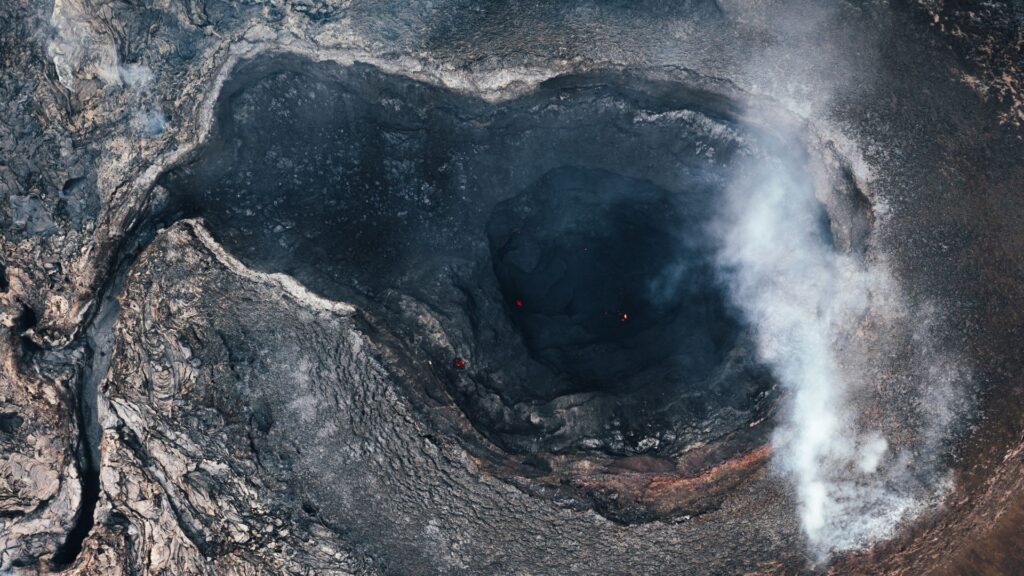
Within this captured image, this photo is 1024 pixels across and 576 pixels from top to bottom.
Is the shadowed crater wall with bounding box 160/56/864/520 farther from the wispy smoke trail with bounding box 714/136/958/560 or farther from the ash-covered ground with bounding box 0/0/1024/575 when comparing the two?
the wispy smoke trail with bounding box 714/136/958/560

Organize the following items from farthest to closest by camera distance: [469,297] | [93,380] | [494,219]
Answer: [494,219]
[469,297]
[93,380]

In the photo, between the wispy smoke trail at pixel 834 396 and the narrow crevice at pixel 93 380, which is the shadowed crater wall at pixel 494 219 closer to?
the wispy smoke trail at pixel 834 396

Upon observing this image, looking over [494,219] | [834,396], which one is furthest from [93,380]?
[834,396]

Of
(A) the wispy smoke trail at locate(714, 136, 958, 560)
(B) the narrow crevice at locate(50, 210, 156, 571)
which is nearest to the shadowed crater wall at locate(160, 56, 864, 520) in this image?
(A) the wispy smoke trail at locate(714, 136, 958, 560)

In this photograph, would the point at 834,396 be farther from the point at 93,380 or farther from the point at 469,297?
the point at 93,380

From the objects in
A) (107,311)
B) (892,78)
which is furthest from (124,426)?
(892,78)

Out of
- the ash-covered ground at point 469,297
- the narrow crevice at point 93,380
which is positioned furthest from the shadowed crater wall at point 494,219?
the narrow crevice at point 93,380

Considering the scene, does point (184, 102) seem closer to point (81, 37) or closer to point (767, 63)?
point (81, 37)
